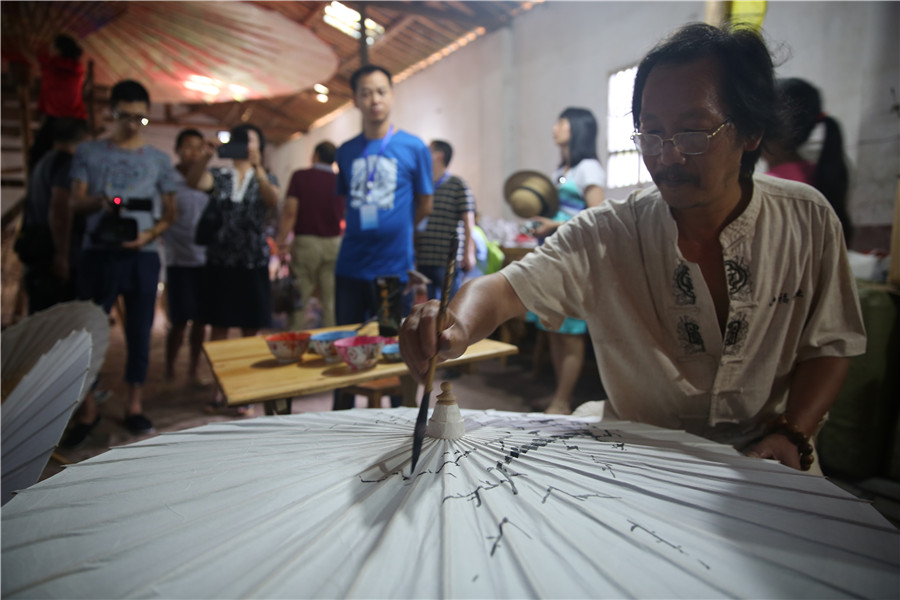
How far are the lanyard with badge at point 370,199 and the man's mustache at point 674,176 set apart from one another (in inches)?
59.9

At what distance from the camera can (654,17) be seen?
4.23 meters

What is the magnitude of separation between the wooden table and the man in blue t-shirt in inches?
24.2

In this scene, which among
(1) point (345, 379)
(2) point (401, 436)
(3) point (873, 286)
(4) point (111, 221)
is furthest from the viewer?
(4) point (111, 221)

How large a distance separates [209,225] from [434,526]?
8.72 feet

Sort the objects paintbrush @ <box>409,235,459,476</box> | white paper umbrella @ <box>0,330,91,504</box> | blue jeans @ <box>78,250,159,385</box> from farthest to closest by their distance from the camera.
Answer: blue jeans @ <box>78,250,159,385</box>, white paper umbrella @ <box>0,330,91,504</box>, paintbrush @ <box>409,235,459,476</box>

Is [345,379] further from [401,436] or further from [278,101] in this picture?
[278,101]

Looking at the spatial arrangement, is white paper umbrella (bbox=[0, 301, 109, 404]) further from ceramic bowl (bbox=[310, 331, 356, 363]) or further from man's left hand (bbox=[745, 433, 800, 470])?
man's left hand (bbox=[745, 433, 800, 470])

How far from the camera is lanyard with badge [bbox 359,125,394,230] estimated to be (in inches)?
85.8

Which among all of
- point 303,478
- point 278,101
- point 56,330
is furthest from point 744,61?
point 278,101

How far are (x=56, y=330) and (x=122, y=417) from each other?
1.97 meters

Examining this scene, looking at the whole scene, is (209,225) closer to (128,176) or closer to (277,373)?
(128,176)

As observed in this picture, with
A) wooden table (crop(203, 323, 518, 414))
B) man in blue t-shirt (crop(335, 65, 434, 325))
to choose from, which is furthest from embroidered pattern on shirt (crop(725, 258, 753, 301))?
man in blue t-shirt (crop(335, 65, 434, 325))

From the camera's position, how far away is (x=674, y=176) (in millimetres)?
820

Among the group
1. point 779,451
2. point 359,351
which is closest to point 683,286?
point 779,451
